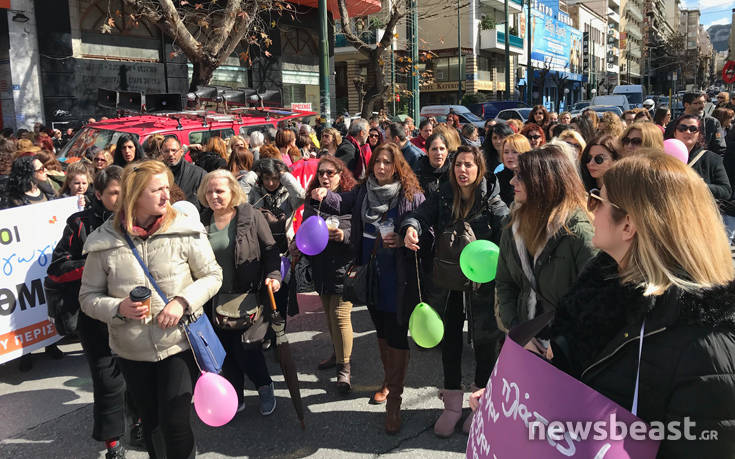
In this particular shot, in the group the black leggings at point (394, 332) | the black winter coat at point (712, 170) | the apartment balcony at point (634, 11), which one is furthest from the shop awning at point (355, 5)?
the apartment balcony at point (634, 11)

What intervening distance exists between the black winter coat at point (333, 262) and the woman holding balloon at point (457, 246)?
0.85 m

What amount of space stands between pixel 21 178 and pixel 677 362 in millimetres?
5585

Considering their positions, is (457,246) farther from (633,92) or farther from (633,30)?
(633,30)

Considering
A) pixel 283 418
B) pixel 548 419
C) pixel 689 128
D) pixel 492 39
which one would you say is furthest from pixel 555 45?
pixel 548 419

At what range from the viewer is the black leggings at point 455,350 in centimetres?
371

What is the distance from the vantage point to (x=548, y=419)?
1.48 m

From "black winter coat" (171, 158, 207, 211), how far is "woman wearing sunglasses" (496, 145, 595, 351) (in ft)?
11.8

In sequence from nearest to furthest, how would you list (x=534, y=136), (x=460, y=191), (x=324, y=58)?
1. (x=460, y=191)
2. (x=534, y=136)
3. (x=324, y=58)

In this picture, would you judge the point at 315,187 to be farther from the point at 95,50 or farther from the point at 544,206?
the point at 95,50

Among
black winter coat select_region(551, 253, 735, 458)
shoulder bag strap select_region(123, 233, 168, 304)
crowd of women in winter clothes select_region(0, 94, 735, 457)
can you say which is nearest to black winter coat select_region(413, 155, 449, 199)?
crowd of women in winter clothes select_region(0, 94, 735, 457)

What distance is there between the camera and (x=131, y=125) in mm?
8547

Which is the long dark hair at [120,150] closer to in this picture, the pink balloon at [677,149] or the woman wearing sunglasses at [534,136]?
the woman wearing sunglasses at [534,136]

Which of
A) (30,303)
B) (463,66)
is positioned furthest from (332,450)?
(463,66)

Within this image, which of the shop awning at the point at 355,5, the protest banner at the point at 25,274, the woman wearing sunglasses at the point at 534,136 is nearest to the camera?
the protest banner at the point at 25,274
